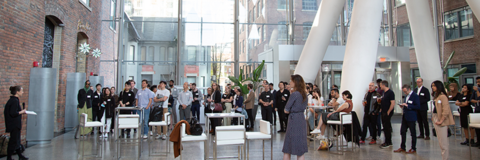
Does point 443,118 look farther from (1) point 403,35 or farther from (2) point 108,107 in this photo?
(1) point 403,35

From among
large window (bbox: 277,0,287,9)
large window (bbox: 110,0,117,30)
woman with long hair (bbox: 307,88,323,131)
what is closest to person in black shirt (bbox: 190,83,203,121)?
woman with long hair (bbox: 307,88,323,131)

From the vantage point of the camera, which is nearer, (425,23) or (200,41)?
(425,23)

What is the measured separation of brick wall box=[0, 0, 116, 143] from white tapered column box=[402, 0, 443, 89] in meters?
12.9

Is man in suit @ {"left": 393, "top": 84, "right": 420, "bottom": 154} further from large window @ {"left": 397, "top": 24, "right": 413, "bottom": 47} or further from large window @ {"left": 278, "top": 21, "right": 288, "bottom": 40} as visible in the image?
large window @ {"left": 397, "top": 24, "right": 413, "bottom": 47}

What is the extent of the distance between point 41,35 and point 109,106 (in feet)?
8.36

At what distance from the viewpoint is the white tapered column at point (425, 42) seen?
1201cm

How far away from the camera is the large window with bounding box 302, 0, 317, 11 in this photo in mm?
15508

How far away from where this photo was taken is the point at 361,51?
8.77 meters

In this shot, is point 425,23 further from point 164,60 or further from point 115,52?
point 115,52

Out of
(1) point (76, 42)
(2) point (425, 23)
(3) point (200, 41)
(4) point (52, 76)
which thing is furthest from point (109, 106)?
(2) point (425, 23)

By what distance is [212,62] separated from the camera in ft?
49.3

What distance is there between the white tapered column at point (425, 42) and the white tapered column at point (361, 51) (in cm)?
440

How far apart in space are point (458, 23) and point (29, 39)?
1883cm

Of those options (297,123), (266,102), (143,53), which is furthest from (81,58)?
(297,123)
